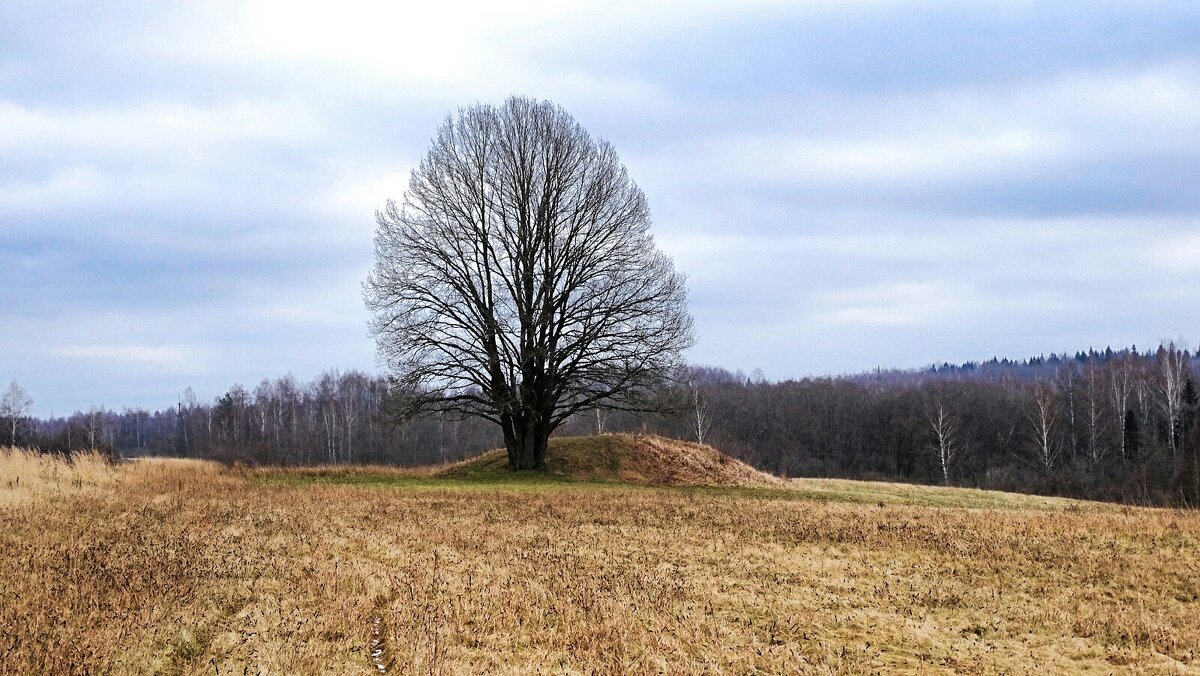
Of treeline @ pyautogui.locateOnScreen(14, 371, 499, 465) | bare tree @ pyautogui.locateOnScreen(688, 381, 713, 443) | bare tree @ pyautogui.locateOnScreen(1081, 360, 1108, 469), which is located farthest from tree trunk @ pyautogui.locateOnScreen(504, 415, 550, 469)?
bare tree @ pyautogui.locateOnScreen(1081, 360, 1108, 469)

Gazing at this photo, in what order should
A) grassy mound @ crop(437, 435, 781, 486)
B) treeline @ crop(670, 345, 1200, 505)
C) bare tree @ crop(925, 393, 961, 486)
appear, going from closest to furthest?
grassy mound @ crop(437, 435, 781, 486) → treeline @ crop(670, 345, 1200, 505) → bare tree @ crop(925, 393, 961, 486)

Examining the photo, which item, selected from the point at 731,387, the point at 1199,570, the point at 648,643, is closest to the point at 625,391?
the point at 1199,570

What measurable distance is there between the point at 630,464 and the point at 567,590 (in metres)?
25.2

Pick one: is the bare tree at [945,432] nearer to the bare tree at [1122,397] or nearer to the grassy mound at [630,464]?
the bare tree at [1122,397]

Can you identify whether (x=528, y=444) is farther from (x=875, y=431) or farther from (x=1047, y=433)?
(x=875, y=431)

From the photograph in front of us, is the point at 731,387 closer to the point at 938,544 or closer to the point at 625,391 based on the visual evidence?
the point at 625,391

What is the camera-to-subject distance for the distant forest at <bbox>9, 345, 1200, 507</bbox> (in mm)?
77438

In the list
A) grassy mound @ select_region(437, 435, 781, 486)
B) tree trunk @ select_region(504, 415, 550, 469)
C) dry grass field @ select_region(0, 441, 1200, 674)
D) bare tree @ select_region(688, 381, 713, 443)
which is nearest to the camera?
dry grass field @ select_region(0, 441, 1200, 674)

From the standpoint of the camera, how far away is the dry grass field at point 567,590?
7973mm

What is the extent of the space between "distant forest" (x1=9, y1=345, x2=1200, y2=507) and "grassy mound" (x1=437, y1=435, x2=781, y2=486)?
29764 millimetres

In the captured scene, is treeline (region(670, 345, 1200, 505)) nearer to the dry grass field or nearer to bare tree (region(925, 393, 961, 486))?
bare tree (region(925, 393, 961, 486))

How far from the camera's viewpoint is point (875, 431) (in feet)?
367

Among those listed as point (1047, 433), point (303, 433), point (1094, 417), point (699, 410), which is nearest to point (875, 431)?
point (1047, 433)

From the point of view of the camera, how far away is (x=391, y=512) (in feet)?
59.3
